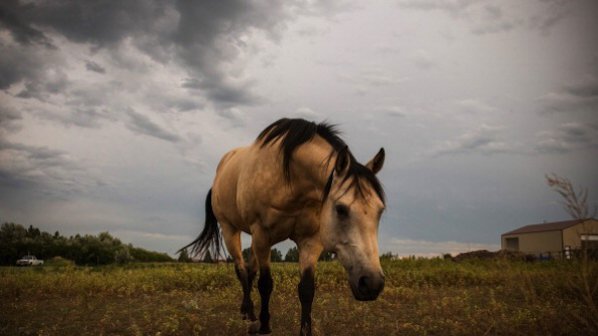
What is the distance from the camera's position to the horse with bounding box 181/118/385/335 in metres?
3.66

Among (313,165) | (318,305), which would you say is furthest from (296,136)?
(318,305)

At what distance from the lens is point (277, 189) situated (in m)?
4.70

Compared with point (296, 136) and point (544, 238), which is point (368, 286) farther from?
point (544, 238)

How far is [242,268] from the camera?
658 centimetres

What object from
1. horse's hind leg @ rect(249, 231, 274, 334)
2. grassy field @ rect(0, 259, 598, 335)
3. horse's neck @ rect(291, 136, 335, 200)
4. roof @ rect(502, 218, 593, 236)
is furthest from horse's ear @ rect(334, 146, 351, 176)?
roof @ rect(502, 218, 593, 236)

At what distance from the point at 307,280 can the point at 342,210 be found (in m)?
1.28

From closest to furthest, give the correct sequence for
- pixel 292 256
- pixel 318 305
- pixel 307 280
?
1. pixel 307 280
2. pixel 318 305
3. pixel 292 256

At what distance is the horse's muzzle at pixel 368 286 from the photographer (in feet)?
11.3

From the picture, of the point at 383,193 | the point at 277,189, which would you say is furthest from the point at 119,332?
the point at 383,193

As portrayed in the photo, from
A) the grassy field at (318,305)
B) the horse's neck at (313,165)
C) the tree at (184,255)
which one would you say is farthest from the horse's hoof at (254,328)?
the tree at (184,255)

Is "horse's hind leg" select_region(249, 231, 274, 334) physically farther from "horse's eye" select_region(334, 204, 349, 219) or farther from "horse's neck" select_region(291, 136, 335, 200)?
"horse's eye" select_region(334, 204, 349, 219)

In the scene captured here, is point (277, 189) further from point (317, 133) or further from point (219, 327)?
point (219, 327)

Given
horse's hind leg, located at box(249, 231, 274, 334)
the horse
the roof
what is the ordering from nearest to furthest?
the horse → horse's hind leg, located at box(249, 231, 274, 334) → the roof

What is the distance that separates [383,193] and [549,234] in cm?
4158
